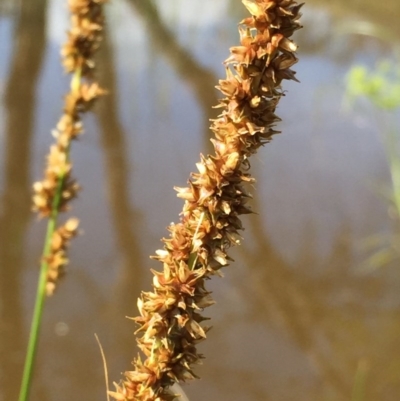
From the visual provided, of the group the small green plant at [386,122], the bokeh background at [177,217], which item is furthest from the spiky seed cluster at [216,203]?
the small green plant at [386,122]

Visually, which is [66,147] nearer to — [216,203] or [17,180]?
[216,203]

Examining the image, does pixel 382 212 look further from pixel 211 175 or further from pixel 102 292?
pixel 211 175

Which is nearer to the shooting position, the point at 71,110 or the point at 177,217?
the point at 71,110

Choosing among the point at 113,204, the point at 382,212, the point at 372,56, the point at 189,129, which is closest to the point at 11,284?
the point at 113,204

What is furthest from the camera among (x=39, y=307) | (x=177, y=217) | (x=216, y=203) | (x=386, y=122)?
(x=386, y=122)

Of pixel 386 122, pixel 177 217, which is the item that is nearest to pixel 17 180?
pixel 177 217

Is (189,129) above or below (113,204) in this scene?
above

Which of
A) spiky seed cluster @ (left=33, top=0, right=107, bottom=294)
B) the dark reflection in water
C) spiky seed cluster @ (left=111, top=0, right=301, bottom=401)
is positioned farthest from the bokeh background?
spiky seed cluster @ (left=111, top=0, right=301, bottom=401)
